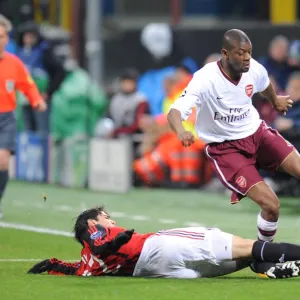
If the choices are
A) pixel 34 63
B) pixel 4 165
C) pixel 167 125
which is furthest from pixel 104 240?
pixel 34 63

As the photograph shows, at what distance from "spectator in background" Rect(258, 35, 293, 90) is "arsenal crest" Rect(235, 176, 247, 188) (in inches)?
343

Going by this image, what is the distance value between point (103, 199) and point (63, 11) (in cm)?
1116

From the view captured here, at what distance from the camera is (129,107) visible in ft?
69.1

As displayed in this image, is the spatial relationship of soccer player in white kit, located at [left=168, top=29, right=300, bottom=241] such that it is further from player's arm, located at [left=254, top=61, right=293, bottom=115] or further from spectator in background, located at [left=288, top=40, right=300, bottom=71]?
spectator in background, located at [left=288, top=40, right=300, bottom=71]

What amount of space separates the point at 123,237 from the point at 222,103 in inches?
68.9

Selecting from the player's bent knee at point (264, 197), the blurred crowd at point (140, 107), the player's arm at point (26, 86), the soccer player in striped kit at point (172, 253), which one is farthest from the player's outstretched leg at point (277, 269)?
the blurred crowd at point (140, 107)

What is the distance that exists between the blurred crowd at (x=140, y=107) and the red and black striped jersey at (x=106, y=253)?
803cm

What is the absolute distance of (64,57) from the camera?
2395cm

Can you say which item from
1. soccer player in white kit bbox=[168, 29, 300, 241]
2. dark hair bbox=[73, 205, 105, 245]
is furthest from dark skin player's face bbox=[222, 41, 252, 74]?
dark hair bbox=[73, 205, 105, 245]

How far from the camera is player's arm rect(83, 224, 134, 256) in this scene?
403 inches

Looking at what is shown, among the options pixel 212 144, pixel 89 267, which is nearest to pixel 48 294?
pixel 89 267

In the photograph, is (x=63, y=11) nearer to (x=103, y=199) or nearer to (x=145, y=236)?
(x=103, y=199)

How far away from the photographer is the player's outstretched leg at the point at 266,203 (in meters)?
11.1

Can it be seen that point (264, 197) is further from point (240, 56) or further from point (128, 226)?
point (128, 226)
